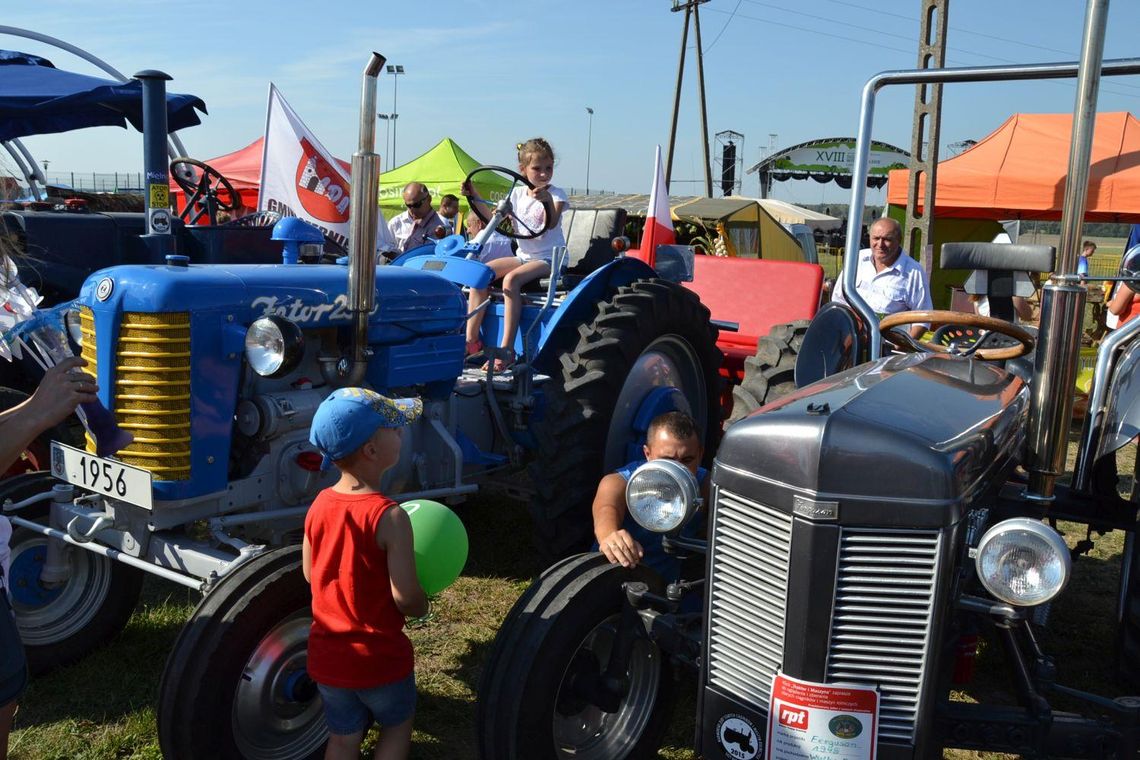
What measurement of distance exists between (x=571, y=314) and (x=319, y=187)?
2.78m

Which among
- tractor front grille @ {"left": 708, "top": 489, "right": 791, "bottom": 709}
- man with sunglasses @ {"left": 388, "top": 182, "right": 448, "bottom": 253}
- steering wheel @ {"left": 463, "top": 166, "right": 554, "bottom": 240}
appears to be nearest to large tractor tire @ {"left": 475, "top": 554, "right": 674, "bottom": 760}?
tractor front grille @ {"left": 708, "top": 489, "right": 791, "bottom": 709}

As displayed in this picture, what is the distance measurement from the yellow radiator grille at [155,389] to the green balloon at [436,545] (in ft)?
3.17

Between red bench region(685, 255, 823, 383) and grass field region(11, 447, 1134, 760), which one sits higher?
red bench region(685, 255, 823, 383)

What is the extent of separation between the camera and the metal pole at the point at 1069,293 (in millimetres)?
2268

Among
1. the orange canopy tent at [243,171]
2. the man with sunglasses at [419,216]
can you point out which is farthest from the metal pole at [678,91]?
the man with sunglasses at [419,216]

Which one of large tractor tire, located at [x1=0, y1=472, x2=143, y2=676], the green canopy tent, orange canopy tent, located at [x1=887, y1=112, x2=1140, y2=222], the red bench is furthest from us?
the green canopy tent

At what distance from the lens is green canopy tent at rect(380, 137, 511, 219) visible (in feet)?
53.7

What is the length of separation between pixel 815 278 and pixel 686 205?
569 inches

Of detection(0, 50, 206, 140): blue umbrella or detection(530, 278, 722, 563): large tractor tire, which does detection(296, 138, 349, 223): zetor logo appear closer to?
detection(0, 50, 206, 140): blue umbrella

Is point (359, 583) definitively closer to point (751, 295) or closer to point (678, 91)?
point (751, 295)

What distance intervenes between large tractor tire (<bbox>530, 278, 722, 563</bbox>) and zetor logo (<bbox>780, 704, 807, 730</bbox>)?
5.83 feet

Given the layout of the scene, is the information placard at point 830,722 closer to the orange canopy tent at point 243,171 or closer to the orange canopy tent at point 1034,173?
the orange canopy tent at point 1034,173

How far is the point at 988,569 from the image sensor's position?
6.61ft

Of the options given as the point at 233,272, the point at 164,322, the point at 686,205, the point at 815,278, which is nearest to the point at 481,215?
the point at 233,272
